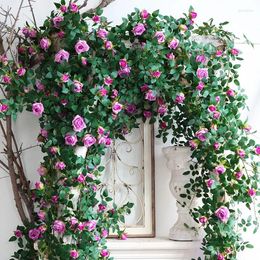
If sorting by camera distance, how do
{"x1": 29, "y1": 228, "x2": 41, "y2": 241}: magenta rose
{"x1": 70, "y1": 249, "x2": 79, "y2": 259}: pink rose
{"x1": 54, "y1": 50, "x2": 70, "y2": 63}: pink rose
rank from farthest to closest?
{"x1": 29, "y1": 228, "x2": 41, "y2": 241}: magenta rose
{"x1": 54, "y1": 50, "x2": 70, "y2": 63}: pink rose
{"x1": 70, "y1": 249, "x2": 79, "y2": 259}: pink rose

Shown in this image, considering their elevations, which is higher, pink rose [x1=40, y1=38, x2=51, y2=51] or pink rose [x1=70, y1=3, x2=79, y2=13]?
pink rose [x1=70, y1=3, x2=79, y2=13]

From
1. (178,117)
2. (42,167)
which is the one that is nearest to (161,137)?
(178,117)

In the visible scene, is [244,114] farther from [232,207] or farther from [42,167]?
[42,167]

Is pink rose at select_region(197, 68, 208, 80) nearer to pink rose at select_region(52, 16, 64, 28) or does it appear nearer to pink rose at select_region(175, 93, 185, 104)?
pink rose at select_region(175, 93, 185, 104)

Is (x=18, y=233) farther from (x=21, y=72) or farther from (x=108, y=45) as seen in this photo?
(x=108, y=45)

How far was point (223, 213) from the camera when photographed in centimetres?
253

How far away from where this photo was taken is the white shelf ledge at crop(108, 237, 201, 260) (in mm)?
2646

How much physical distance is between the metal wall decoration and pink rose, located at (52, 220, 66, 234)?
37cm

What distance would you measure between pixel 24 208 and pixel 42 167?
296 mm

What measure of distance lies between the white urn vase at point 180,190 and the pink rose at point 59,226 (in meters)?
0.55

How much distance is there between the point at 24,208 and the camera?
9.16 feet

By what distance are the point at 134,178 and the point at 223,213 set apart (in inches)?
20.2

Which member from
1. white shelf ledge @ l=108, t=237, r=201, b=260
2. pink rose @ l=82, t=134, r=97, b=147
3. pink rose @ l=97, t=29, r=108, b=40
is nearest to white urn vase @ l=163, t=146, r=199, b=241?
white shelf ledge @ l=108, t=237, r=201, b=260

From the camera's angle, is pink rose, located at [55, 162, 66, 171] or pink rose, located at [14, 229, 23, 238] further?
pink rose, located at [14, 229, 23, 238]
